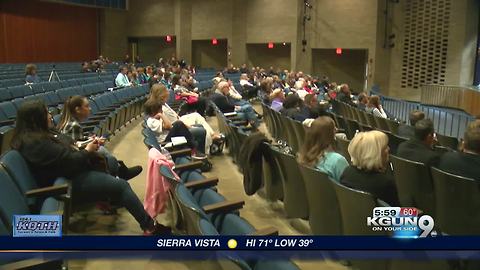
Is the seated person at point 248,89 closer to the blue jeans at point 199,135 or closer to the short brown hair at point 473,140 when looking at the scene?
the blue jeans at point 199,135

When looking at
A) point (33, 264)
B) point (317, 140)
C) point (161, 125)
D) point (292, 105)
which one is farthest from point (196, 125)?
point (33, 264)

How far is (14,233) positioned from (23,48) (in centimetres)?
2397

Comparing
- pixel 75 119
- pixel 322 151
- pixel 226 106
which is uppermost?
pixel 75 119

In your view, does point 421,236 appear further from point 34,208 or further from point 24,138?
point 24,138

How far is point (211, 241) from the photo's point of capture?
5.82 feet

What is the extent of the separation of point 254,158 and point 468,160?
181 centimetres

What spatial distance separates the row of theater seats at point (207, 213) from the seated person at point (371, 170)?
755 millimetres

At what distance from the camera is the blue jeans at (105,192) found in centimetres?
348

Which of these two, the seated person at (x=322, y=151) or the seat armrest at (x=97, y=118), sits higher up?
the seated person at (x=322, y=151)

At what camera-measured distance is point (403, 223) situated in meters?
2.07

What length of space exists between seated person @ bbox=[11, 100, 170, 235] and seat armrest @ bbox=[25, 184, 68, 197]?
0.83 feet

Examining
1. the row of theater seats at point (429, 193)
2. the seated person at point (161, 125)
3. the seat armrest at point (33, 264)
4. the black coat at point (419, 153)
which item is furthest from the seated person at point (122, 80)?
the seat armrest at point (33, 264)

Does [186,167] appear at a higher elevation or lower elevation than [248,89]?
lower

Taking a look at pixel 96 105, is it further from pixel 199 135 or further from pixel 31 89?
pixel 199 135
